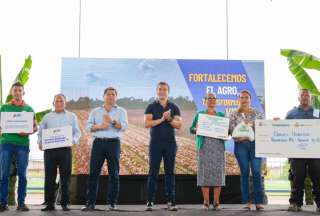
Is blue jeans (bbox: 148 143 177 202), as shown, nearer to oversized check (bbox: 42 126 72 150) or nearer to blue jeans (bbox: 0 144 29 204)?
oversized check (bbox: 42 126 72 150)

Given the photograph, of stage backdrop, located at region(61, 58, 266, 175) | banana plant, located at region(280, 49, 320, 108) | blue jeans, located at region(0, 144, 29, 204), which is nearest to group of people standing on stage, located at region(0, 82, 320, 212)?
blue jeans, located at region(0, 144, 29, 204)

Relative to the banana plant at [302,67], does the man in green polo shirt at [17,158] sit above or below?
below

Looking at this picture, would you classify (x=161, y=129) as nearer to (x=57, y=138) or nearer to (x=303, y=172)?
(x=57, y=138)

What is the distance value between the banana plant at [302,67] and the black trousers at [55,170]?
10.1 ft

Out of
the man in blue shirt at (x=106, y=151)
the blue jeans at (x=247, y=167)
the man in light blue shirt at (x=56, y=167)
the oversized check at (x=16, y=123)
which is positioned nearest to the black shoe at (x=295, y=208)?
the blue jeans at (x=247, y=167)

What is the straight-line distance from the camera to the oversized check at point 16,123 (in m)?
4.24

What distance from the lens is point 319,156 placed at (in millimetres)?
4227

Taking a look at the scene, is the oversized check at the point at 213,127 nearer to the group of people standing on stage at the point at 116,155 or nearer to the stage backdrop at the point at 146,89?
the group of people standing on stage at the point at 116,155

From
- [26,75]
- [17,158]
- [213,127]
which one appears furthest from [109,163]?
[26,75]

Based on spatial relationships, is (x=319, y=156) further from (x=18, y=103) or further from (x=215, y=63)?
(x=18, y=103)

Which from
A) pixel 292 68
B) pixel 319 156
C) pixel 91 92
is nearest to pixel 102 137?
pixel 91 92

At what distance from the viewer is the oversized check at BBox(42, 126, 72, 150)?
4219 mm

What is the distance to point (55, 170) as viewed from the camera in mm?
4254

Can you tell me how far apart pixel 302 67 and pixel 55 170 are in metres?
3.34
